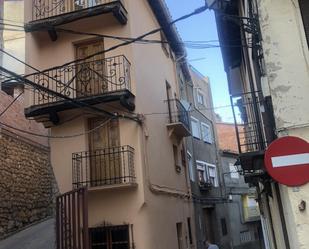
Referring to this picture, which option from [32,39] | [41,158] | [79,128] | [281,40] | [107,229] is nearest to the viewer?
[281,40]

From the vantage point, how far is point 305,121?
5984mm

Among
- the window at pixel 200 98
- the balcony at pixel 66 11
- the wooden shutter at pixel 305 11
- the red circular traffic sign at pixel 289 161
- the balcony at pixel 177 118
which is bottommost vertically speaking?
the red circular traffic sign at pixel 289 161

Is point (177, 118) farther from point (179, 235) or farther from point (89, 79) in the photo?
point (89, 79)

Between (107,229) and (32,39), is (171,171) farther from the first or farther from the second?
(32,39)

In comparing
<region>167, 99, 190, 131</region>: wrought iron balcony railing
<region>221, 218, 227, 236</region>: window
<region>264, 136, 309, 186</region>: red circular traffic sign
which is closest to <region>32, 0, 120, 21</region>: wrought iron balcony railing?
<region>167, 99, 190, 131</region>: wrought iron balcony railing

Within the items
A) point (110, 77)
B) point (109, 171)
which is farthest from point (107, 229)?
point (110, 77)

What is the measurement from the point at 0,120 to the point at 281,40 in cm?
1198

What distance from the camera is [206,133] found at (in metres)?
25.7

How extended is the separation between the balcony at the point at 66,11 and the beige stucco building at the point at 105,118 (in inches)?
1.2

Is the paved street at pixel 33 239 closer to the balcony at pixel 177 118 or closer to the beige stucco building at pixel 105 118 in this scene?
the beige stucco building at pixel 105 118

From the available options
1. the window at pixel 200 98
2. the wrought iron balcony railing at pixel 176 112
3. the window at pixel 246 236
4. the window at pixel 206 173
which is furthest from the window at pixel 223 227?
the wrought iron balcony railing at pixel 176 112

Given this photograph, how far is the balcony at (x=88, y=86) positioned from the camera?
1193 cm

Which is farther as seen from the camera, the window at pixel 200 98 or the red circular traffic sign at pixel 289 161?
the window at pixel 200 98

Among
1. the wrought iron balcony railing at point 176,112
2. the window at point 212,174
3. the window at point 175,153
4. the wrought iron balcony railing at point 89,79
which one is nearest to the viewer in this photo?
the wrought iron balcony railing at point 89,79
